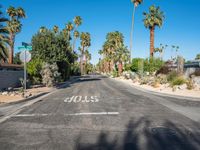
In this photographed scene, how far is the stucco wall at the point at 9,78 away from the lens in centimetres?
2364

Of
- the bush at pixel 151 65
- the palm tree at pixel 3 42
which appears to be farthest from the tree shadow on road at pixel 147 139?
the bush at pixel 151 65

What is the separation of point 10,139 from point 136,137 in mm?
3662

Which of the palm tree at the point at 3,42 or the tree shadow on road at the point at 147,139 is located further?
the palm tree at the point at 3,42

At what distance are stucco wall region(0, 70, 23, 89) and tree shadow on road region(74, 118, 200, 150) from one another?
18.4 metres

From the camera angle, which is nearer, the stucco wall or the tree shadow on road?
the tree shadow on road

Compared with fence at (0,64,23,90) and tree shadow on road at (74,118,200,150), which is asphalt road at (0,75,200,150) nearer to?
tree shadow on road at (74,118,200,150)

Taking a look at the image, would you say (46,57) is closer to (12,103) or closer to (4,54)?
(4,54)

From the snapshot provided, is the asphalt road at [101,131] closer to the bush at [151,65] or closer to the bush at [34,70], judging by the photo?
the bush at [34,70]

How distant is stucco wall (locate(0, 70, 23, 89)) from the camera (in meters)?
23.6

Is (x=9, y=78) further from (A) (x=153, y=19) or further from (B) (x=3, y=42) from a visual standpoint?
(A) (x=153, y=19)

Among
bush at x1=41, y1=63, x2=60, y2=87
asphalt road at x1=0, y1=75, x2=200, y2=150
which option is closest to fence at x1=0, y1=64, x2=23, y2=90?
bush at x1=41, y1=63, x2=60, y2=87

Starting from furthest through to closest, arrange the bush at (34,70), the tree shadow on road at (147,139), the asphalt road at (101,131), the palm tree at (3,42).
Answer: the bush at (34,70) → the palm tree at (3,42) → the asphalt road at (101,131) → the tree shadow on road at (147,139)

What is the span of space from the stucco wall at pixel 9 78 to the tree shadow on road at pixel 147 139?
1839cm

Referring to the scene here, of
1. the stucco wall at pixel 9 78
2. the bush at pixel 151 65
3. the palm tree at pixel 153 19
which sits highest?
the palm tree at pixel 153 19
